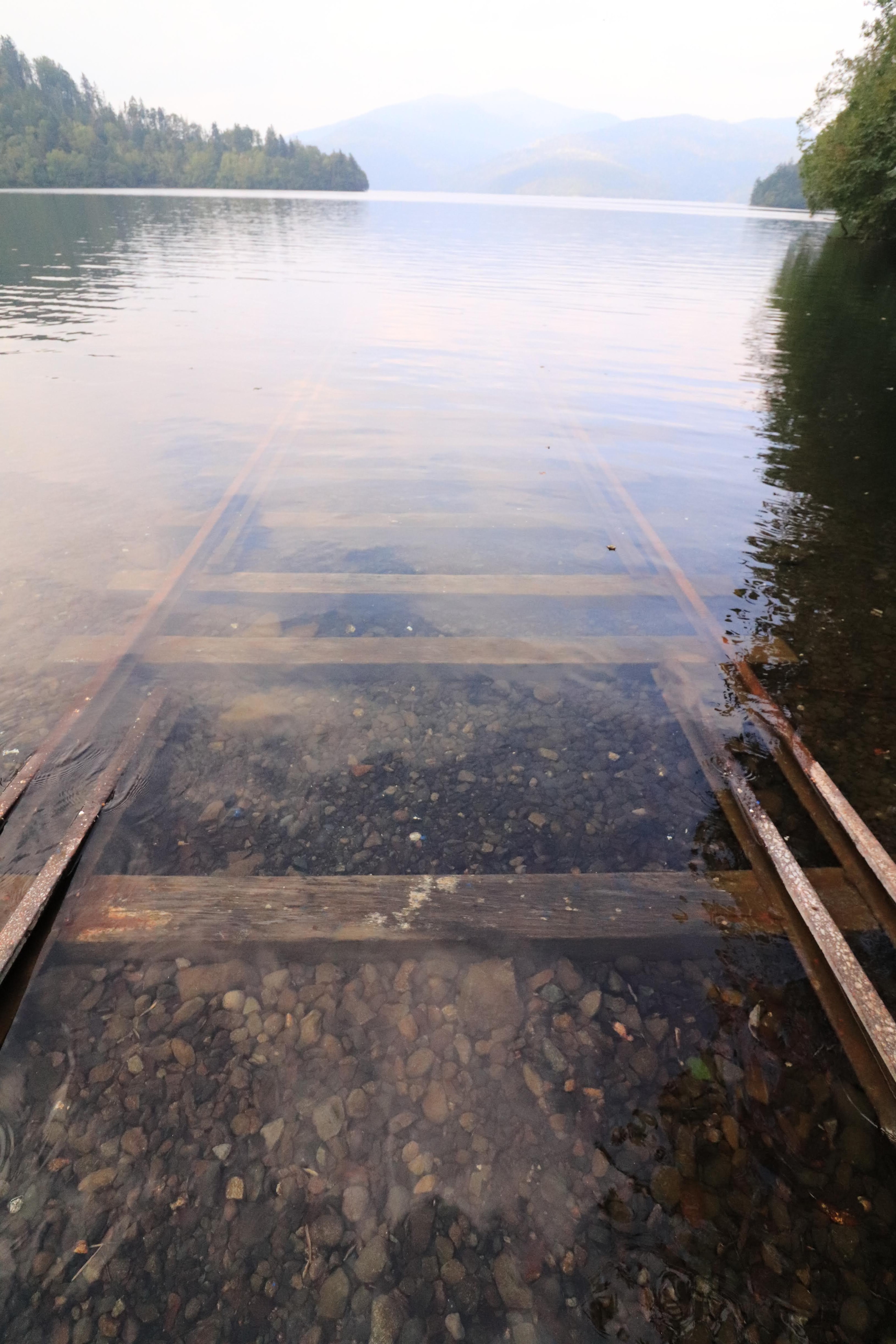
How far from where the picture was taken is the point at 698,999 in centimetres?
352

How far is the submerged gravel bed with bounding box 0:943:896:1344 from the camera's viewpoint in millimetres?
2516

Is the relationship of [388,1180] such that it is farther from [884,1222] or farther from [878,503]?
[878,503]

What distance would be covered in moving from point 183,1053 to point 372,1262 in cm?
122

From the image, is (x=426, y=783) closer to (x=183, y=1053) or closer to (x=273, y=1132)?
(x=183, y=1053)

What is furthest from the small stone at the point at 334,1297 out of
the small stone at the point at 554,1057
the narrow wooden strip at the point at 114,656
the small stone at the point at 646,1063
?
the narrow wooden strip at the point at 114,656

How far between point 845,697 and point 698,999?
334cm

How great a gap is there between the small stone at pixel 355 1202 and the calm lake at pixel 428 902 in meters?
0.02

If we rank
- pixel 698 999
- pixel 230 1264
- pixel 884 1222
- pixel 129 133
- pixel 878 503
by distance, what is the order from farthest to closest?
pixel 129 133, pixel 878 503, pixel 698 999, pixel 884 1222, pixel 230 1264

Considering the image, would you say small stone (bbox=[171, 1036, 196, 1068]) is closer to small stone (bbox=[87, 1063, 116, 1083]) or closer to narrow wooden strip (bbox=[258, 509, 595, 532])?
small stone (bbox=[87, 1063, 116, 1083])

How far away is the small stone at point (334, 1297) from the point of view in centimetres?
249

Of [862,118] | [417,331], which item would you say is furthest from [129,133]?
[417,331]

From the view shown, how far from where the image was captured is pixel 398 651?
6188 mm

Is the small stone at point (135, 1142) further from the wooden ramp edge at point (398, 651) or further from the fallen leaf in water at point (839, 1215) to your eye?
the wooden ramp edge at point (398, 651)

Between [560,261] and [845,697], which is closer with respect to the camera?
[845,697]
